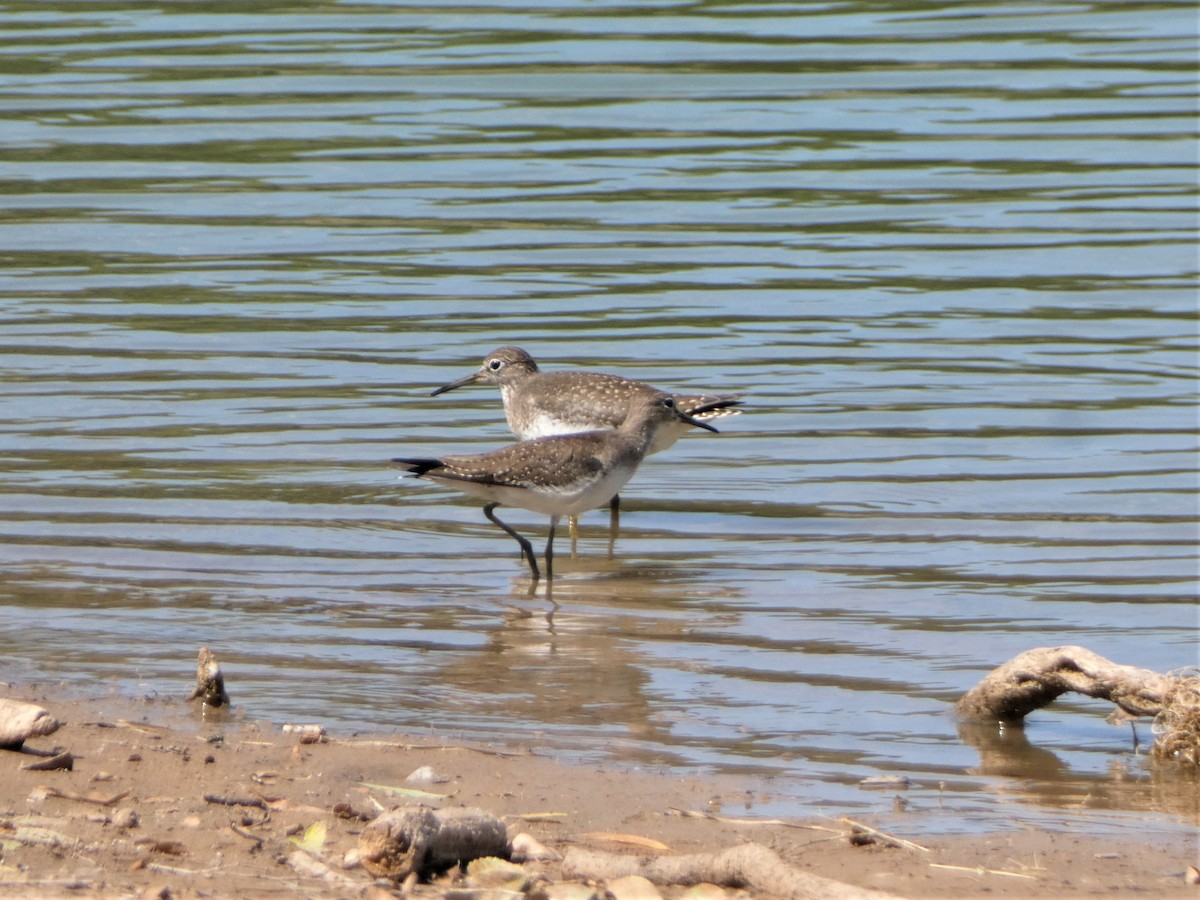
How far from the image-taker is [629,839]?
5375 mm

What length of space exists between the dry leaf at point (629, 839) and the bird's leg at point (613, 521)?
3.90 m

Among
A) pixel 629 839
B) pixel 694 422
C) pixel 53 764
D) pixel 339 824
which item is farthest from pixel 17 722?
pixel 694 422

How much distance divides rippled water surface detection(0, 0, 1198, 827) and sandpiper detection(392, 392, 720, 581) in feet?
0.99

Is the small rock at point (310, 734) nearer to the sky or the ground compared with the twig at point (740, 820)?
nearer to the sky

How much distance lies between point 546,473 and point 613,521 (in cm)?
88

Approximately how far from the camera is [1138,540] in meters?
8.95

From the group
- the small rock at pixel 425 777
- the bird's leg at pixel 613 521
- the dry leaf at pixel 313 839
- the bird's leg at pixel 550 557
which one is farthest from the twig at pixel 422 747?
the bird's leg at pixel 613 521

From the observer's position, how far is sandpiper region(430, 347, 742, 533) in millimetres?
10180

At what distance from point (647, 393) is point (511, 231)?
4.64 metres

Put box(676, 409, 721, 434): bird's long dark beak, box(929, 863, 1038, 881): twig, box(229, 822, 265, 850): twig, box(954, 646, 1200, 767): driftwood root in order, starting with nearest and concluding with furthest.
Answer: box(229, 822, 265, 850): twig, box(929, 863, 1038, 881): twig, box(954, 646, 1200, 767): driftwood root, box(676, 409, 721, 434): bird's long dark beak

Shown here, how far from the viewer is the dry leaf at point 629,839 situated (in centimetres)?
532

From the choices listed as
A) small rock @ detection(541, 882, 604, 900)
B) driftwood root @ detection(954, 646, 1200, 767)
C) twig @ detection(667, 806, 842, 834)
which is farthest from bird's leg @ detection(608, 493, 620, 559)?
small rock @ detection(541, 882, 604, 900)

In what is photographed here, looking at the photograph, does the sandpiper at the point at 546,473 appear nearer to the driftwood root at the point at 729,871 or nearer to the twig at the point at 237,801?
the twig at the point at 237,801

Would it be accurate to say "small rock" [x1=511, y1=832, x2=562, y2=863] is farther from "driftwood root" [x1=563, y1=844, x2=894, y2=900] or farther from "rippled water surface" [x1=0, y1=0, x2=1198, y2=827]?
"rippled water surface" [x1=0, y1=0, x2=1198, y2=827]
